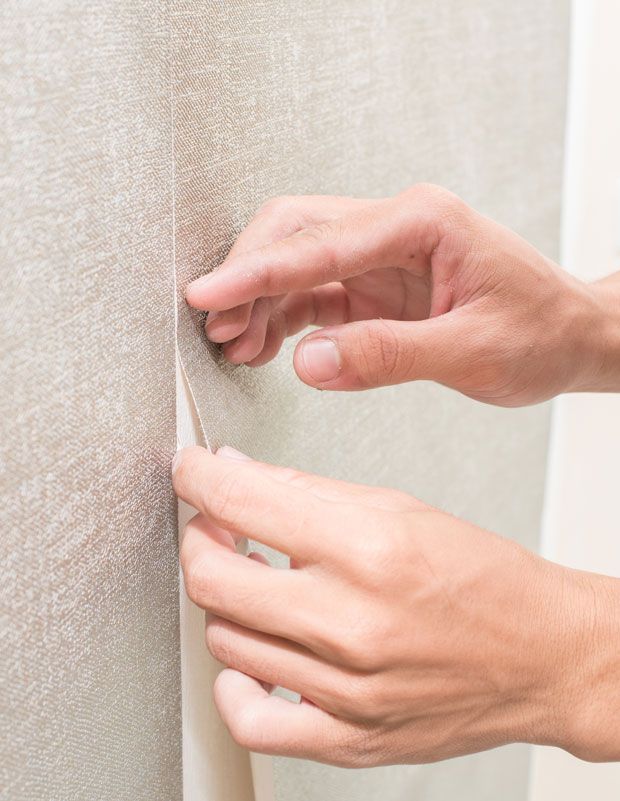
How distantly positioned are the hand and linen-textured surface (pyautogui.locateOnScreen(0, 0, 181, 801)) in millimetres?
36

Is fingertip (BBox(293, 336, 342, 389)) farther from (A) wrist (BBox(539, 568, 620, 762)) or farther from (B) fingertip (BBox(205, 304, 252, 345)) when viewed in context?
(A) wrist (BBox(539, 568, 620, 762))

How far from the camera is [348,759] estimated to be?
0.40 metres

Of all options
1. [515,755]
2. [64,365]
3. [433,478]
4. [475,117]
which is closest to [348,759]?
[64,365]

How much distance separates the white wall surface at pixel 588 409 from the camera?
1.12m

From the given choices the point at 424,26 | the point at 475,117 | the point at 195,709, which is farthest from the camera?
the point at 475,117

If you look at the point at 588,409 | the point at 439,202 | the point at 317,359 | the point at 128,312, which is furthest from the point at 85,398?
the point at 588,409

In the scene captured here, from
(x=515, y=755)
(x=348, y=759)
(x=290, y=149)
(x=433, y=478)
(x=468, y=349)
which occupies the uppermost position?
(x=290, y=149)

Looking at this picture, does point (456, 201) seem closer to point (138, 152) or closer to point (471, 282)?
point (471, 282)

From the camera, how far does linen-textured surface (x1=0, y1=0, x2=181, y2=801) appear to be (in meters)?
0.33

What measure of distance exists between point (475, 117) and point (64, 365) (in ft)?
1.99

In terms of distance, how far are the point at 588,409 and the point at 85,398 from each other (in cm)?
94

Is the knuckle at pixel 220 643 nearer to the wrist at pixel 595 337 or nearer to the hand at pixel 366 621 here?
the hand at pixel 366 621

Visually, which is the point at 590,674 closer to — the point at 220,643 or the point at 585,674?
the point at 585,674

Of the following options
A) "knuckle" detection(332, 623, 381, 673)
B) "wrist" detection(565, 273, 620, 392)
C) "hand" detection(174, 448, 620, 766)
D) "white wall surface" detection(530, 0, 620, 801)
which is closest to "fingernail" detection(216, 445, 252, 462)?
"hand" detection(174, 448, 620, 766)
